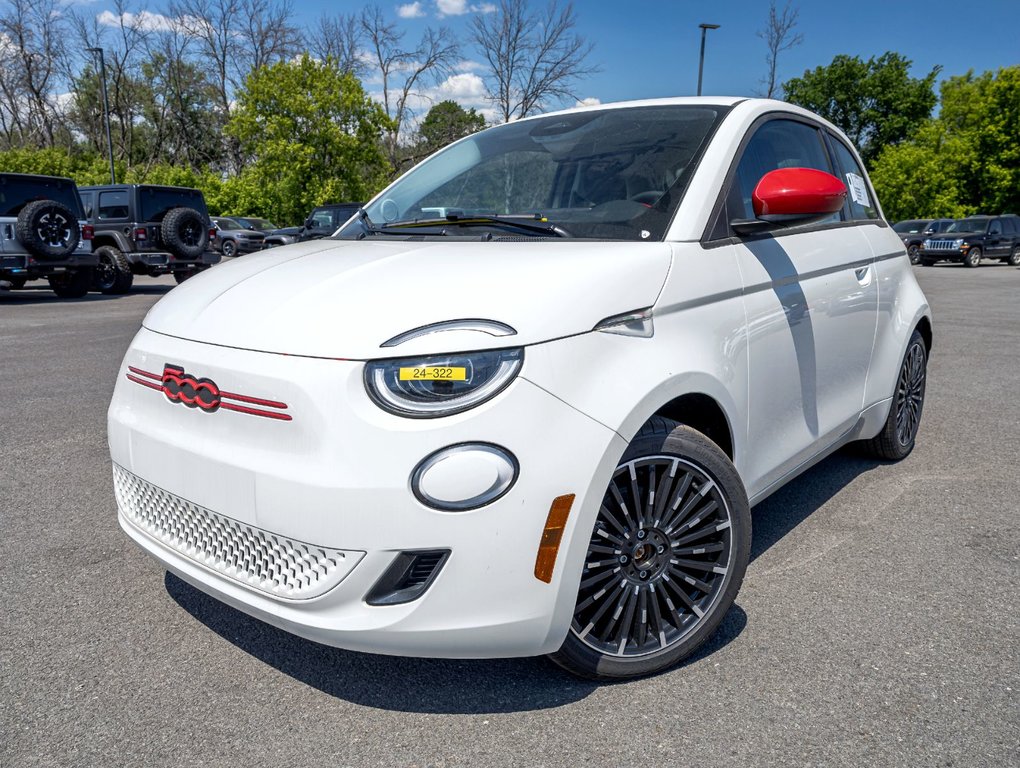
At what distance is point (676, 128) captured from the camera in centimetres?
292

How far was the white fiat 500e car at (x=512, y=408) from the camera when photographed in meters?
1.89

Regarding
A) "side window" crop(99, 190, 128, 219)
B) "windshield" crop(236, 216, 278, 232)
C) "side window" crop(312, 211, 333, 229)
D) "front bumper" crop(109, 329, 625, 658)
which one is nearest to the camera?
"front bumper" crop(109, 329, 625, 658)

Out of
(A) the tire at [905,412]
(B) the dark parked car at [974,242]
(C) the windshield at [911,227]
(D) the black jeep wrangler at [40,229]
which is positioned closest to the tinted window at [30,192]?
(D) the black jeep wrangler at [40,229]

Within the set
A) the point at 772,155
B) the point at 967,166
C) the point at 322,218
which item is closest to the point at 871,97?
the point at 967,166

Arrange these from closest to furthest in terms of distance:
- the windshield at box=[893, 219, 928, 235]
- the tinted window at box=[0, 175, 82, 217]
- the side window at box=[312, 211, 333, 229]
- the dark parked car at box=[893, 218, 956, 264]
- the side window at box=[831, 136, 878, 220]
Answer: the side window at box=[831, 136, 878, 220]
the tinted window at box=[0, 175, 82, 217]
the side window at box=[312, 211, 333, 229]
the dark parked car at box=[893, 218, 956, 264]
the windshield at box=[893, 219, 928, 235]

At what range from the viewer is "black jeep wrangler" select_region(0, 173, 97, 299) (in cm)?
1249

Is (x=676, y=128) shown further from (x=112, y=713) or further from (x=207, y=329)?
(x=112, y=713)

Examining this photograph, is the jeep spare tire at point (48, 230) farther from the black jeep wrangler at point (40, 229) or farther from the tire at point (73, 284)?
the tire at point (73, 284)

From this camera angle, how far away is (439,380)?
1905 millimetres

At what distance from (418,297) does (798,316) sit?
154cm

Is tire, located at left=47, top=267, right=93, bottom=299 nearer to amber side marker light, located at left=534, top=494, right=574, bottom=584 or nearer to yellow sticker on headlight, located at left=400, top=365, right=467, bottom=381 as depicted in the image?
yellow sticker on headlight, located at left=400, top=365, right=467, bottom=381

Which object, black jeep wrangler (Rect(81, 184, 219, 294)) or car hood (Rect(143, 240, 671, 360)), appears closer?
car hood (Rect(143, 240, 671, 360))

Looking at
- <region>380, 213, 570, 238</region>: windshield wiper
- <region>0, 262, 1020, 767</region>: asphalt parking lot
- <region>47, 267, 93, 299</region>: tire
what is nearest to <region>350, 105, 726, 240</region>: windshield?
<region>380, 213, 570, 238</region>: windshield wiper

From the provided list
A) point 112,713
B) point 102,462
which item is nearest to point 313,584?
point 112,713
